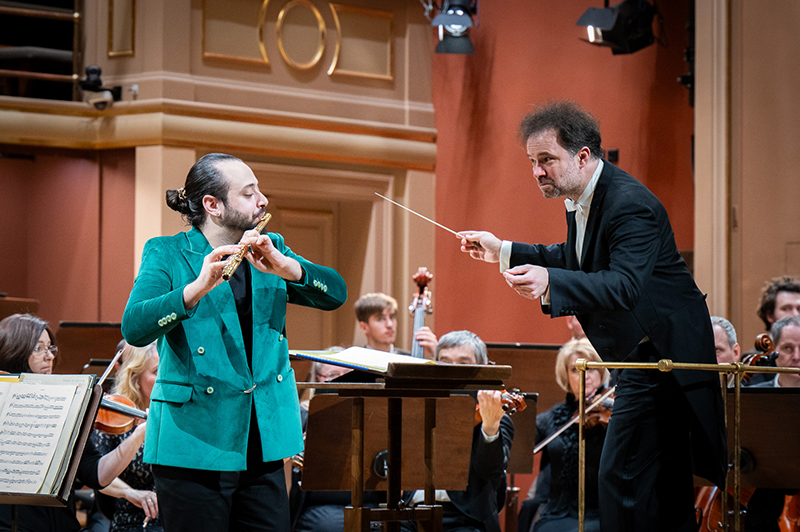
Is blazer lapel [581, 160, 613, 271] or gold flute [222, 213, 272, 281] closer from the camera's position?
gold flute [222, 213, 272, 281]

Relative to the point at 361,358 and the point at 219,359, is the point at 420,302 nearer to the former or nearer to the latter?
the point at 361,358

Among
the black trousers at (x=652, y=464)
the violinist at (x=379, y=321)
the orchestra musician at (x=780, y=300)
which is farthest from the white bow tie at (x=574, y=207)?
the violinist at (x=379, y=321)

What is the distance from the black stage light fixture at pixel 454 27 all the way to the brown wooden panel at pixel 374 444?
364 cm

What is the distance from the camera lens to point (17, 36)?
615cm

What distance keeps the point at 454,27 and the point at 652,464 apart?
4.54 metres

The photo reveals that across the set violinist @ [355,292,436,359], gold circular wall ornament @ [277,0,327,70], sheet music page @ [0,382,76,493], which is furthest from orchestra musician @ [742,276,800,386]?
gold circular wall ornament @ [277,0,327,70]

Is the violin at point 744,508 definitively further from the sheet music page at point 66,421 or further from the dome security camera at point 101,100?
the dome security camera at point 101,100

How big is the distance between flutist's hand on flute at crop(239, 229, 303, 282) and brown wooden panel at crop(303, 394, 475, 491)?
965mm

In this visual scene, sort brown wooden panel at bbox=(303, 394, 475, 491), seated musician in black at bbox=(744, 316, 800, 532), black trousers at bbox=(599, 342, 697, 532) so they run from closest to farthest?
1. black trousers at bbox=(599, 342, 697, 532)
2. brown wooden panel at bbox=(303, 394, 475, 491)
3. seated musician in black at bbox=(744, 316, 800, 532)

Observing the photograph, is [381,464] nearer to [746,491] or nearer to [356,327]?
[746,491]

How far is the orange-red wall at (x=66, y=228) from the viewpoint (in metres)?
5.83

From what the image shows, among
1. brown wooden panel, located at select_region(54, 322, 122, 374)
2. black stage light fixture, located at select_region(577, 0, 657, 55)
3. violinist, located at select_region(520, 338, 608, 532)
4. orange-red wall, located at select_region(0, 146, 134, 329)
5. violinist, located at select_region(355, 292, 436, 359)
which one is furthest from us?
orange-red wall, located at select_region(0, 146, 134, 329)

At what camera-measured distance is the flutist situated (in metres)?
1.93

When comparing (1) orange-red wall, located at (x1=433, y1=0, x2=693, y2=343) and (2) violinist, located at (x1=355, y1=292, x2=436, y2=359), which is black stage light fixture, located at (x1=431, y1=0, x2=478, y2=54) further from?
(2) violinist, located at (x1=355, y1=292, x2=436, y2=359)
